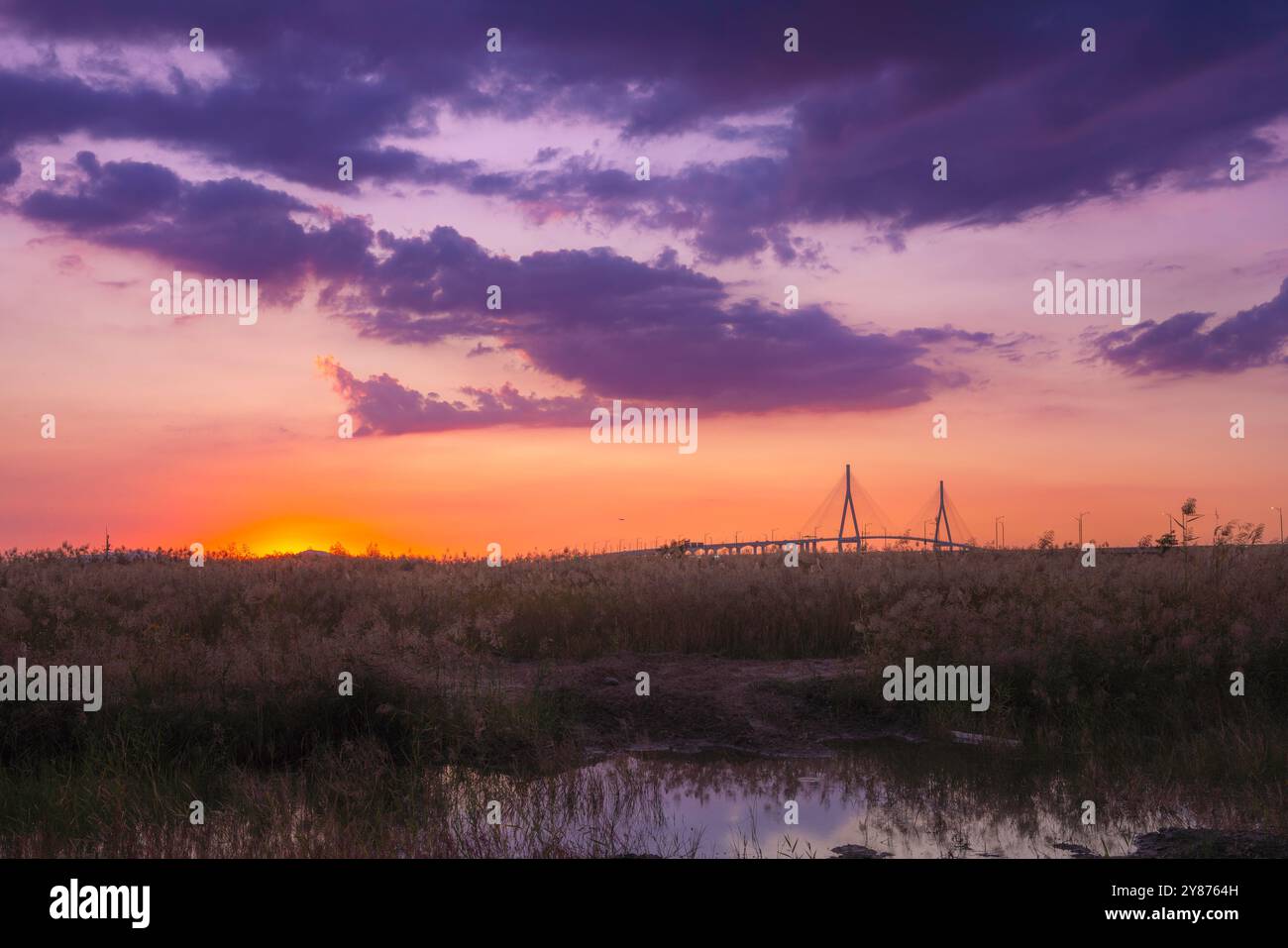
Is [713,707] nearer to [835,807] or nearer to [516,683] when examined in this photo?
[516,683]

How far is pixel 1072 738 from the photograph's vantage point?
34.5 ft

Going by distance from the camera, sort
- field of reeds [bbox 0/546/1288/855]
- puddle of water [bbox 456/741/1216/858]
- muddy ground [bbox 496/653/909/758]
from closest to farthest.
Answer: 1. puddle of water [bbox 456/741/1216/858]
2. field of reeds [bbox 0/546/1288/855]
3. muddy ground [bbox 496/653/909/758]

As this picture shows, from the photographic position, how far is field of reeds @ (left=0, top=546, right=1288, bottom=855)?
324 inches

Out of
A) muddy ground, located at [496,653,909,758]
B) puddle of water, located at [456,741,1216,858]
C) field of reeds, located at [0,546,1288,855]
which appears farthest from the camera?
muddy ground, located at [496,653,909,758]

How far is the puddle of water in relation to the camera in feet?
24.4

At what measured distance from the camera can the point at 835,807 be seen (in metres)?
8.52

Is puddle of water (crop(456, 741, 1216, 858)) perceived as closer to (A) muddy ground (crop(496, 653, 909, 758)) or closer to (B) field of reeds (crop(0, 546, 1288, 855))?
(B) field of reeds (crop(0, 546, 1288, 855))

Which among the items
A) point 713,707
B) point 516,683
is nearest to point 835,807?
point 713,707

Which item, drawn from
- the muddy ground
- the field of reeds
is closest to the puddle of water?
the field of reeds

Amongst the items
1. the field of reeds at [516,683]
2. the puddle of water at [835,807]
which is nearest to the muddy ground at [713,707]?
the field of reeds at [516,683]

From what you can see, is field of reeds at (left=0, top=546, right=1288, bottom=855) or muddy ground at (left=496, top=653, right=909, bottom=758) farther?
muddy ground at (left=496, top=653, right=909, bottom=758)

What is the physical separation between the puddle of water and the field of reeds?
35cm

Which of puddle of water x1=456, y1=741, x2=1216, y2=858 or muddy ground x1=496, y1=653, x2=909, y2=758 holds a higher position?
muddy ground x1=496, y1=653, x2=909, y2=758

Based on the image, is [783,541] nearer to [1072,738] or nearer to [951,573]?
[951,573]
